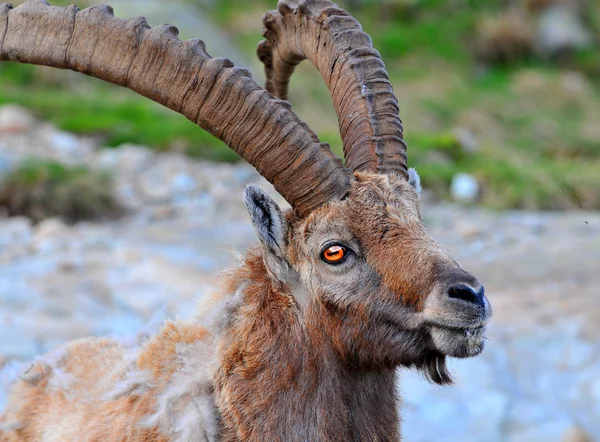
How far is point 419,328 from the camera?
414 cm

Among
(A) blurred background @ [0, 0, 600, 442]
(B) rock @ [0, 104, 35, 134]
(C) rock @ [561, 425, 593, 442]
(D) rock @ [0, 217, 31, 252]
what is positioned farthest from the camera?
(B) rock @ [0, 104, 35, 134]

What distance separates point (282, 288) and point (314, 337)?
30cm

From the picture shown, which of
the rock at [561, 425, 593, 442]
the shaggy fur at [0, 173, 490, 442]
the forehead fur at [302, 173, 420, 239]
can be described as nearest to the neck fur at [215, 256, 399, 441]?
the shaggy fur at [0, 173, 490, 442]

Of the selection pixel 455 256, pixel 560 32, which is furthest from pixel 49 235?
pixel 560 32

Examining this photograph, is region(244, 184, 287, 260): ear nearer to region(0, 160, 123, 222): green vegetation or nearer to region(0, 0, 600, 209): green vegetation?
region(0, 160, 123, 222): green vegetation

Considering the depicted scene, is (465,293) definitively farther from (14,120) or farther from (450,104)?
(450,104)

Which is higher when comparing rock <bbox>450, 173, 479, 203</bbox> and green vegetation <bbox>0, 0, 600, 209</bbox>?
green vegetation <bbox>0, 0, 600, 209</bbox>

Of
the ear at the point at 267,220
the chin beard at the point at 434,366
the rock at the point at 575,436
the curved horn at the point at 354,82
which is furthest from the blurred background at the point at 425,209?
the chin beard at the point at 434,366

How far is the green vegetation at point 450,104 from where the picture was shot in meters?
14.4

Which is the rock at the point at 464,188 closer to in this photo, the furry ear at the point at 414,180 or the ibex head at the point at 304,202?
the furry ear at the point at 414,180

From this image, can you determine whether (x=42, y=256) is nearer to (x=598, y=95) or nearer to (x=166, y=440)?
(x=166, y=440)

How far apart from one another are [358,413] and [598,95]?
73.8 feet

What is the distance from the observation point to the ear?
4.32 meters

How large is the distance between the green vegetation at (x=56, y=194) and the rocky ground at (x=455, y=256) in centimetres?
33
